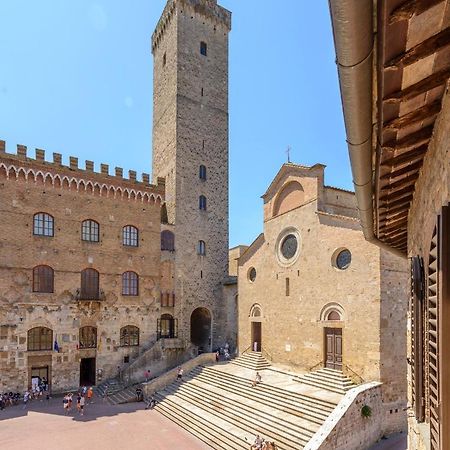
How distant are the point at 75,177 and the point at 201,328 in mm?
16140

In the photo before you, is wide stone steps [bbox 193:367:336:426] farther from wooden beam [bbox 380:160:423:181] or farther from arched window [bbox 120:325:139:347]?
wooden beam [bbox 380:160:423:181]

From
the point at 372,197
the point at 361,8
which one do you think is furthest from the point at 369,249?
the point at 361,8

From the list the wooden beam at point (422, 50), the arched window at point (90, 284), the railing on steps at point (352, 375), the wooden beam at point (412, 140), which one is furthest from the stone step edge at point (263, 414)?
the wooden beam at point (422, 50)

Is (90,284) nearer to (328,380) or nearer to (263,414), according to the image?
(263,414)

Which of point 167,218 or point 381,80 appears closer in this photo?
point 381,80

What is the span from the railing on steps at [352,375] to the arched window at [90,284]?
16.9 meters

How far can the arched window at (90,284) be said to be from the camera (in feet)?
88.9

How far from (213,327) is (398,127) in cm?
3054

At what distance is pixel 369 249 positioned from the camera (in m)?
18.8

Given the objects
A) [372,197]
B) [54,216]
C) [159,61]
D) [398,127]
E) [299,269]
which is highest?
[159,61]

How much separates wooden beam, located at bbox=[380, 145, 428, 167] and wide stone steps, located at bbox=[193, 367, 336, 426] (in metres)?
14.5

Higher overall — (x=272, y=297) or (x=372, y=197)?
(x=372, y=197)

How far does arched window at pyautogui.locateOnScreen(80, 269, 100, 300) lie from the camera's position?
2709cm

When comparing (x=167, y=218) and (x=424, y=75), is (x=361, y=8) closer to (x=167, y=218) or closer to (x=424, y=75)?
(x=424, y=75)
